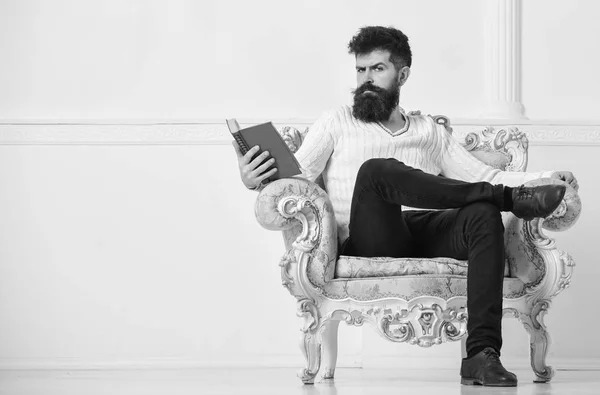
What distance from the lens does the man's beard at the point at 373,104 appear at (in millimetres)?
3062

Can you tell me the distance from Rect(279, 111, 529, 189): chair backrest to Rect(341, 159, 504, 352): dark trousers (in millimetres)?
467

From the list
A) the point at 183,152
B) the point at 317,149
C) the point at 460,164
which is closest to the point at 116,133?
the point at 183,152

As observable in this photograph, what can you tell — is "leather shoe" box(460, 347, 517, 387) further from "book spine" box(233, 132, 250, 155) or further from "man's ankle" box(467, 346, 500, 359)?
"book spine" box(233, 132, 250, 155)

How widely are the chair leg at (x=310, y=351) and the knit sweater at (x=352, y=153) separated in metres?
0.37

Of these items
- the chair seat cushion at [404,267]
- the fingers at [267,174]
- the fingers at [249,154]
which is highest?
the fingers at [249,154]

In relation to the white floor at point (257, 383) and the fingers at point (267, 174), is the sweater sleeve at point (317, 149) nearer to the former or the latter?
the fingers at point (267, 174)

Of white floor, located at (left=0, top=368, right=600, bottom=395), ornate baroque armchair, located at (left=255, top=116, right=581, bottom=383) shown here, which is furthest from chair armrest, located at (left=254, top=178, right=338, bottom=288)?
white floor, located at (left=0, top=368, right=600, bottom=395)

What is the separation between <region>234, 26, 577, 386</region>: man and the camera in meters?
2.49

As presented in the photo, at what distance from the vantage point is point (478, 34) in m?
3.99

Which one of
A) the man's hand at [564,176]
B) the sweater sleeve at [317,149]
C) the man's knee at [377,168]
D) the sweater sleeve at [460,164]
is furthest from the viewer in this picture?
the sweater sleeve at [460,164]

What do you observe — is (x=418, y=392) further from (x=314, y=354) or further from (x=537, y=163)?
(x=537, y=163)

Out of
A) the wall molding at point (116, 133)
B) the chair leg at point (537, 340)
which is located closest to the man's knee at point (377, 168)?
the chair leg at point (537, 340)

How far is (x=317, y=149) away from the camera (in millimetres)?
3023

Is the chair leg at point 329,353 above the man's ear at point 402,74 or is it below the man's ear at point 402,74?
below
